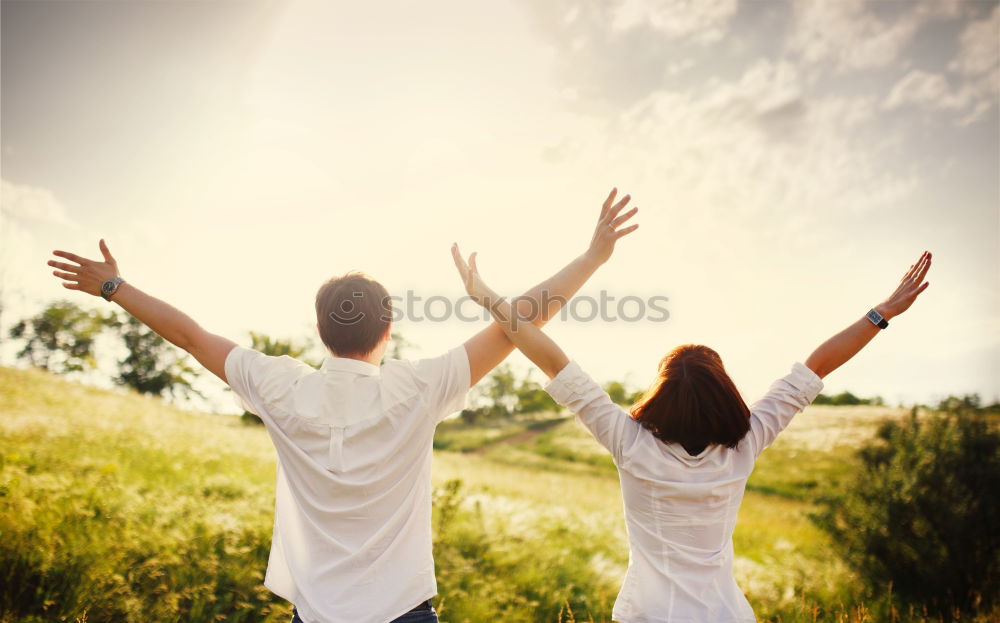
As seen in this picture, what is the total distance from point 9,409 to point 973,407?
68.5 feet

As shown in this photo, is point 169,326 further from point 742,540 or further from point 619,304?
point 742,540

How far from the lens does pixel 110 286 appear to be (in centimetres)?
260

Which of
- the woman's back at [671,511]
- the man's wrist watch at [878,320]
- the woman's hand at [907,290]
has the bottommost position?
the woman's back at [671,511]

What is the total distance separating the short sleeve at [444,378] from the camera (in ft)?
6.89

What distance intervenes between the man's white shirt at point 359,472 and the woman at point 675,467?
545 millimetres

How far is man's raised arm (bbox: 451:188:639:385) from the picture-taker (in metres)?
2.26

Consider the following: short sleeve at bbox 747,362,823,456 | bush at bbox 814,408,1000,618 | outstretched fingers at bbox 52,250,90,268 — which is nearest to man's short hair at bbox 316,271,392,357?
outstretched fingers at bbox 52,250,90,268

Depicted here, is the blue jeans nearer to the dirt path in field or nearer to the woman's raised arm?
the woman's raised arm

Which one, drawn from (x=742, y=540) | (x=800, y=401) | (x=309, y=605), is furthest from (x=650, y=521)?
(x=742, y=540)

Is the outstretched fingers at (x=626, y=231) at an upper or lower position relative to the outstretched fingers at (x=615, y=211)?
lower

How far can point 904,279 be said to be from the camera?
10.2ft

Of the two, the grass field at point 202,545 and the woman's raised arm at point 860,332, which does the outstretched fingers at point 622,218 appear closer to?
the woman's raised arm at point 860,332

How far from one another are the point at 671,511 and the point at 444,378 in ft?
3.78

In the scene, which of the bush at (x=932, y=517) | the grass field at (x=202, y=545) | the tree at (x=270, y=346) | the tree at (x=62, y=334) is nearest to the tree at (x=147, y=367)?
the tree at (x=62, y=334)
